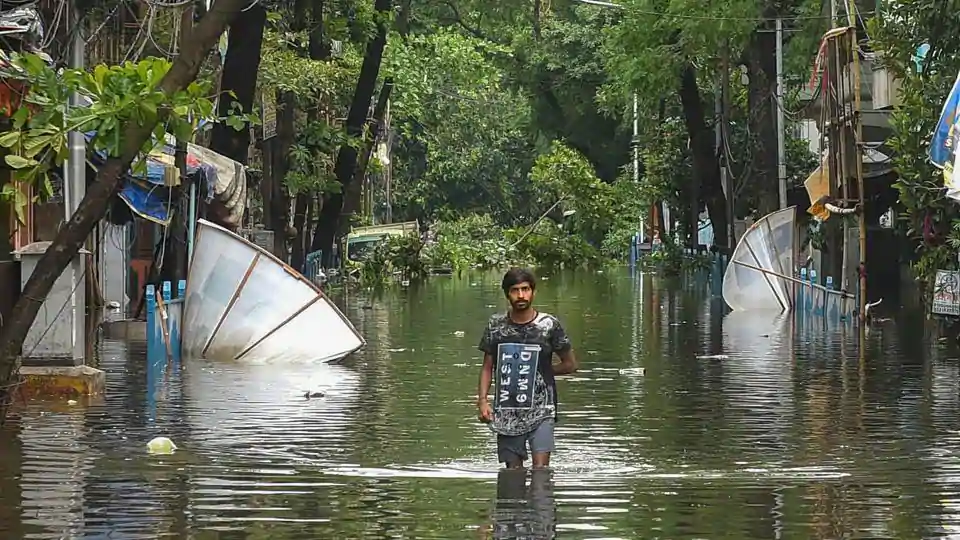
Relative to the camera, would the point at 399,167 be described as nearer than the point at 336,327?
No

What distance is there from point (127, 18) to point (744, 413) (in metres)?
13.4

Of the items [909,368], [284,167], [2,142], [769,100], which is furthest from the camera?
[769,100]

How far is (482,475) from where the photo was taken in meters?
11.9

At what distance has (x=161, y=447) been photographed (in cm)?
1305

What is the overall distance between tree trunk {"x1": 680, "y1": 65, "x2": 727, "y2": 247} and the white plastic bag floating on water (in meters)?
32.1

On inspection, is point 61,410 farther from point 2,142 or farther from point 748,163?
point 748,163

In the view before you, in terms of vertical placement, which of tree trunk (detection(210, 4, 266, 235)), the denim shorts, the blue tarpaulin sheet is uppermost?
tree trunk (detection(210, 4, 266, 235))

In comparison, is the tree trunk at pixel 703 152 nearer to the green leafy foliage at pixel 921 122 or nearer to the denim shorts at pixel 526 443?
the green leafy foliage at pixel 921 122

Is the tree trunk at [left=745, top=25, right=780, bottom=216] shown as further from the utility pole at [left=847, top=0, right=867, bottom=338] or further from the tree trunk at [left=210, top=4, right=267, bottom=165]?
the tree trunk at [left=210, top=4, right=267, bottom=165]

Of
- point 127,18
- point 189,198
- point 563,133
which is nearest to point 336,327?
point 189,198

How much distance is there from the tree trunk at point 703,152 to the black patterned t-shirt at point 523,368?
33.5 metres

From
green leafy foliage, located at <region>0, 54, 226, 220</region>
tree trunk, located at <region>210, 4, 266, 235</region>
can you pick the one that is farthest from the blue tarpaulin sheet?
green leafy foliage, located at <region>0, 54, 226, 220</region>

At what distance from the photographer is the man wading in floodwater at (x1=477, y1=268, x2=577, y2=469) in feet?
35.9

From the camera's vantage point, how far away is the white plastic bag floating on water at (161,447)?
42.6 feet
